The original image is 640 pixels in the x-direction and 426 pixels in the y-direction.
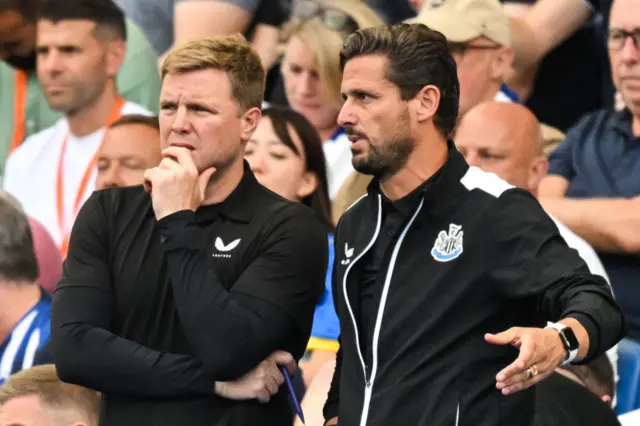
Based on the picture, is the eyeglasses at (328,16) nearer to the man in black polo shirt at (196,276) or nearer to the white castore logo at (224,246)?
the man in black polo shirt at (196,276)

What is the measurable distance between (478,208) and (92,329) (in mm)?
989

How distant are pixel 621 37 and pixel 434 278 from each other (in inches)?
91.9

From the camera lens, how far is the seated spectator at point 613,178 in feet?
15.5

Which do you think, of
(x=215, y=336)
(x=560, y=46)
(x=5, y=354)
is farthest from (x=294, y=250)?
(x=560, y=46)

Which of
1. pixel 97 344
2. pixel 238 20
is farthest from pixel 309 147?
pixel 97 344

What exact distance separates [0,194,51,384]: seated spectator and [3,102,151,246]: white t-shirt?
3.22ft

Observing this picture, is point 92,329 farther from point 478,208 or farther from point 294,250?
point 478,208

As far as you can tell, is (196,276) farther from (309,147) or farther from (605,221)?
(605,221)

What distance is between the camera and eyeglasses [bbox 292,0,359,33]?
18.6 feet

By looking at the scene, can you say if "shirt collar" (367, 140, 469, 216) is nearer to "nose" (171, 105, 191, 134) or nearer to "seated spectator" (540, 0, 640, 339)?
"nose" (171, 105, 191, 134)

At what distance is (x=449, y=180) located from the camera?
310 centimetres

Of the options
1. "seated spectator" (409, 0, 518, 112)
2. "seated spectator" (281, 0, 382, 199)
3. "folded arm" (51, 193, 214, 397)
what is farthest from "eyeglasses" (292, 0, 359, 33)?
"folded arm" (51, 193, 214, 397)

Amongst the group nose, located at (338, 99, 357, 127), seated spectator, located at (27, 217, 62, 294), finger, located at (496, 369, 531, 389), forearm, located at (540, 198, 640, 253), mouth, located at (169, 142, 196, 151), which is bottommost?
seated spectator, located at (27, 217, 62, 294)

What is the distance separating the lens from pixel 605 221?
4.75 metres
